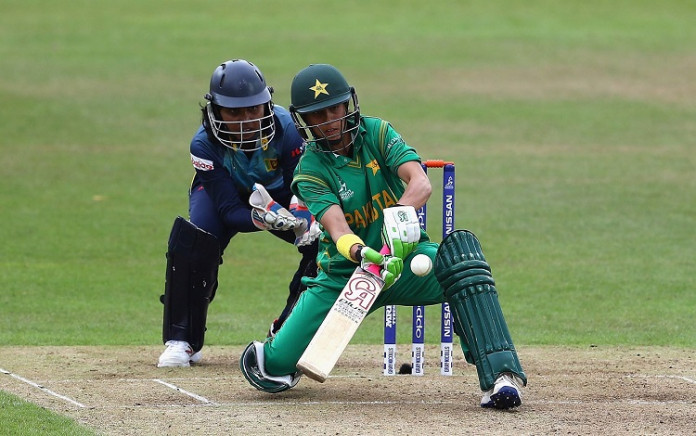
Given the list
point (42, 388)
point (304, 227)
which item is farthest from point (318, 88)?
point (42, 388)

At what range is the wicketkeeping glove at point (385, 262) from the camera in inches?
236

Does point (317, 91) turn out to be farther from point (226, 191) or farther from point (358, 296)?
point (226, 191)

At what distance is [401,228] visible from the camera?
5.98 m

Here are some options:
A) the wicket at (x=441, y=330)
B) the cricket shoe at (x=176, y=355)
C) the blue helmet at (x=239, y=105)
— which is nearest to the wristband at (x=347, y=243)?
the wicket at (x=441, y=330)

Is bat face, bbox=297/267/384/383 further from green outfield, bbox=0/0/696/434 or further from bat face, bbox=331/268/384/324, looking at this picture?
green outfield, bbox=0/0/696/434

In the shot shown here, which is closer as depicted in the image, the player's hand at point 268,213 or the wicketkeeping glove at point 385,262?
the wicketkeeping glove at point 385,262

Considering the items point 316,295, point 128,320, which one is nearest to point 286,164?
point 316,295

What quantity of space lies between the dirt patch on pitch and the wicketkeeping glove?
653 mm

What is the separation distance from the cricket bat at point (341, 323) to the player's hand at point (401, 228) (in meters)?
0.13

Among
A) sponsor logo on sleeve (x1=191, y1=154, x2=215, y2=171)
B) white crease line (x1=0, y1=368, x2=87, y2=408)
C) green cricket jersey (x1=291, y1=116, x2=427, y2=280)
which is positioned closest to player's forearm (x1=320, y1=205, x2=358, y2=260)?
green cricket jersey (x1=291, y1=116, x2=427, y2=280)

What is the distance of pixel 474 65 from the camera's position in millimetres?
25203

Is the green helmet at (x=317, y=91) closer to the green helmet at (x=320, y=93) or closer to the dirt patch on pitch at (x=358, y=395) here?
the green helmet at (x=320, y=93)

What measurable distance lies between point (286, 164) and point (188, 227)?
714mm

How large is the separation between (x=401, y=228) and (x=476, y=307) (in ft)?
1.76
